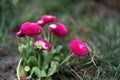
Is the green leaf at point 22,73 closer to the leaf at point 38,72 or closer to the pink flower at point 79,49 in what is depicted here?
the leaf at point 38,72

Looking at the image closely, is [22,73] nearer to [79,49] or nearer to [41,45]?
[41,45]

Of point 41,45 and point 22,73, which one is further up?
point 41,45

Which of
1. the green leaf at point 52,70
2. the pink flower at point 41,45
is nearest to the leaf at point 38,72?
the green leaf at point 52,70

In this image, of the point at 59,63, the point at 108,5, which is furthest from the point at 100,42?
the point at 108,5

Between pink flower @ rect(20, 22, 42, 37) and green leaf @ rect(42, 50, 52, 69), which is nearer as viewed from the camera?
pink flower @ rect(20, 22, 42, 37)

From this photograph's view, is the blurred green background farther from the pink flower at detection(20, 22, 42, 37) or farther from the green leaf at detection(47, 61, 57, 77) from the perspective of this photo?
the pink flower at detection(20, 22, 42, 37)

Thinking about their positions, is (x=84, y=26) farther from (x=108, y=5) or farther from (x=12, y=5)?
(x=108, y=5)

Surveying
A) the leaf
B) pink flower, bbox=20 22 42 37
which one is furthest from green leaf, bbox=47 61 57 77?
pink flower, bbox=20 22 42 37

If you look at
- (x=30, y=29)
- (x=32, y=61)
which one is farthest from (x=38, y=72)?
(x=30, y=29)

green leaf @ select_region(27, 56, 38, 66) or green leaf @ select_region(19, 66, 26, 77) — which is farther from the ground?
green leaf @ select_region(27, 56, 38, 66)
